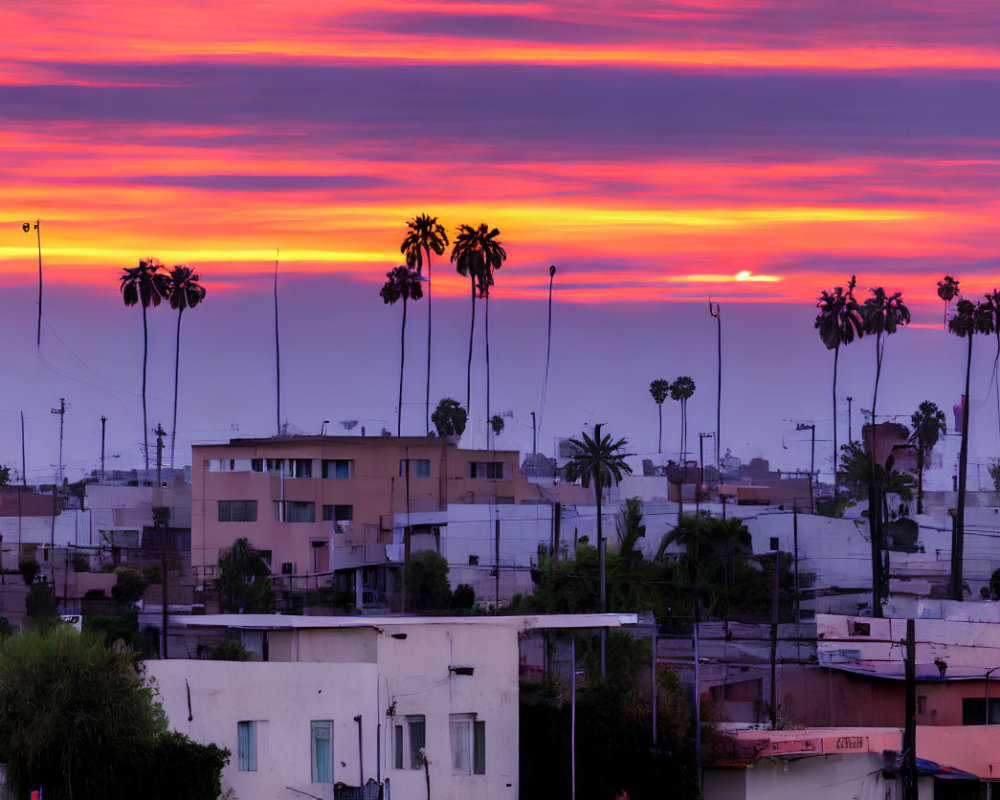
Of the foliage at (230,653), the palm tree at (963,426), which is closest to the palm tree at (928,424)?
the palm tree at (963,426)

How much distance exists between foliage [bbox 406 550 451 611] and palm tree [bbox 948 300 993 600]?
889 inches

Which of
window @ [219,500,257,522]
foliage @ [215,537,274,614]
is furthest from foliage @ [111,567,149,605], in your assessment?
window @ [219,500,257,522]

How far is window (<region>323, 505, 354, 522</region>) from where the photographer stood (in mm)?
76750

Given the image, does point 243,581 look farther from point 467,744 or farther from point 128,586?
point 467,744

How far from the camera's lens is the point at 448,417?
14288 cm

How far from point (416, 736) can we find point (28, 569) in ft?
171

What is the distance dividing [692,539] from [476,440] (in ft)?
52.5

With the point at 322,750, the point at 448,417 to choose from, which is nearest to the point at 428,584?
the point at 322,750

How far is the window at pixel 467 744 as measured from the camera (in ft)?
105

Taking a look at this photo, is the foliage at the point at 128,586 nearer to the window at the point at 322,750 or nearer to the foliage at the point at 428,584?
the foliage at the point at 428,584

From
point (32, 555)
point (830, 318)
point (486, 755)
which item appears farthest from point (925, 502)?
point (486, 755)

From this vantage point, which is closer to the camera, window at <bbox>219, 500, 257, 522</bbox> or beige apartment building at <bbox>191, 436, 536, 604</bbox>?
beige apartment building at <bbox>191, 436, 536, 604</bbox>

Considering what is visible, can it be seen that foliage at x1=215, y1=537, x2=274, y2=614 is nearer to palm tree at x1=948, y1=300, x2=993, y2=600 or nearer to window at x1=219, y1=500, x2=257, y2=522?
window at x1=219, y1=500, x2=257, y2=522

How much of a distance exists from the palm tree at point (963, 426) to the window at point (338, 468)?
28.7 metres
